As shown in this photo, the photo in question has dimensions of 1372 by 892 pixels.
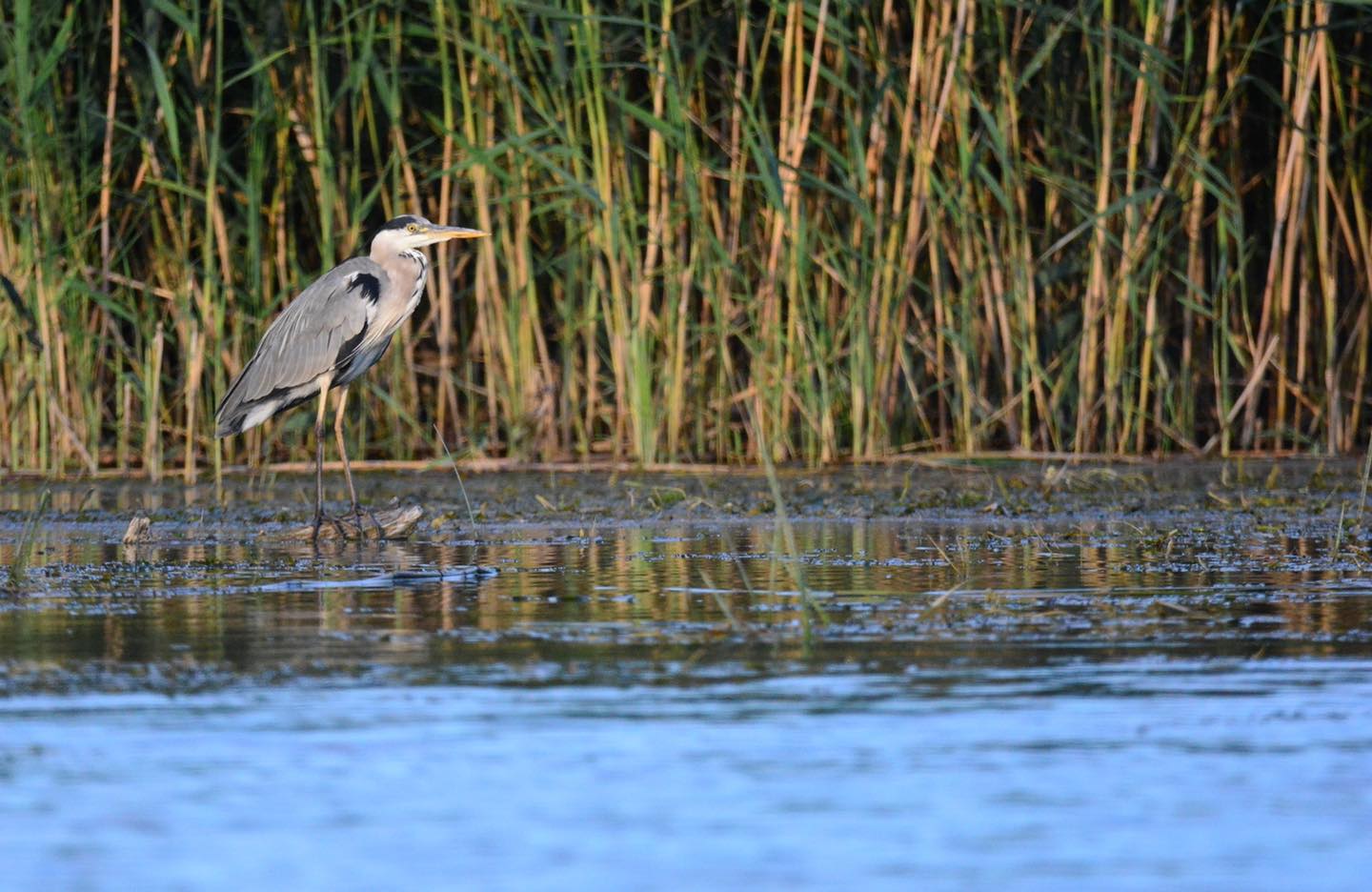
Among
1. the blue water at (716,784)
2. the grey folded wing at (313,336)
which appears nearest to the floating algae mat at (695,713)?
the blue water at (716,784)

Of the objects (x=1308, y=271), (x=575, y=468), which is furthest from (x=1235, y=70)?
(x=575, y=468)

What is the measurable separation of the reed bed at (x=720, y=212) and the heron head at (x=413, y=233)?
288mm

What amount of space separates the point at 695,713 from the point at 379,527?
331cm

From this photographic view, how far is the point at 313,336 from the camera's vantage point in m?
7.40

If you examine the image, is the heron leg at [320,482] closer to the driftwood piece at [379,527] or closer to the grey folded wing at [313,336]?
the driftwood piece at [379,527]

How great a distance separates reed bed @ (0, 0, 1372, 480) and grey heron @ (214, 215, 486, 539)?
1.60 ft

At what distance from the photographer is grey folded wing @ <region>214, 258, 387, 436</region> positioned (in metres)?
7.39

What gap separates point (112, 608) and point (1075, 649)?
2.05 metres

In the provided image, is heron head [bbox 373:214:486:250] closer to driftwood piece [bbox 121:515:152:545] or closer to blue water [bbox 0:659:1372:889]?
driftwood piece [bbox 121:515:152:545]

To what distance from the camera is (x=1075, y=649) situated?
3848 millimetres

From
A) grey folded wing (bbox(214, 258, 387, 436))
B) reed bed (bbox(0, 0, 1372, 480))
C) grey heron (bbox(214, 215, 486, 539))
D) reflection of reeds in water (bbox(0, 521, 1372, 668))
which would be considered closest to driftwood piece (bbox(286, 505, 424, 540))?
reflection of reeds in water (bbox(0, 521, 1372, 668))

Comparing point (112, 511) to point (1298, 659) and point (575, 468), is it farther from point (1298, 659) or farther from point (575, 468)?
point (1298, 659)

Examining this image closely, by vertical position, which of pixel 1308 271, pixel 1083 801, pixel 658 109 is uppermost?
pixel 658 109

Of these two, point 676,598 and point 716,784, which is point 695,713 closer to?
point 716,784
